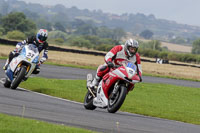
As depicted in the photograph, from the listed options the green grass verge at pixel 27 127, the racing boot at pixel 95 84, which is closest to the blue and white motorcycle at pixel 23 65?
the racing boot at pixel 95 84

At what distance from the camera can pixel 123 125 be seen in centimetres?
1007

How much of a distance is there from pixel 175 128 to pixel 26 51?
666 centimetres

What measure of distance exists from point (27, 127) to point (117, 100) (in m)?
3.94

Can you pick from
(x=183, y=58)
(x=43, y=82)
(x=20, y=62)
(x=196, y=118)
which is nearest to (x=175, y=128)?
(x=196, y=118)

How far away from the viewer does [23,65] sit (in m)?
15.9

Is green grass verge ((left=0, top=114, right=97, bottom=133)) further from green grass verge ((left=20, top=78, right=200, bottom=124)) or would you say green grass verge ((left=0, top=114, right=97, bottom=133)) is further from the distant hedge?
the distant hedge

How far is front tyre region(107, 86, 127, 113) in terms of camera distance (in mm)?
11556

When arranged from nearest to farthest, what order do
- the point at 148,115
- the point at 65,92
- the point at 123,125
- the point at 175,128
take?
the point at 123,125
the point at 175,128
the point at 148,115
the point at 65,92

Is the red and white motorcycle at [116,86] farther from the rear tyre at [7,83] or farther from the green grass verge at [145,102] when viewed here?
the rear tyre at [7,83]

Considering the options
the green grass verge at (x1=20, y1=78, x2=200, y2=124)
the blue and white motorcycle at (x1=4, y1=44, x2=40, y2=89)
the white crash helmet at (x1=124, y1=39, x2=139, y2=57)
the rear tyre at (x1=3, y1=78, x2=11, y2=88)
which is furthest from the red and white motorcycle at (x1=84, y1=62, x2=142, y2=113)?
the rear tyre at (x1=3, y1=78, x2=11, y2=88)

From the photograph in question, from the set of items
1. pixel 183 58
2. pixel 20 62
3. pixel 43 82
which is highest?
pixel 20 62

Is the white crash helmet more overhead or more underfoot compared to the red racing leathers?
more overhead

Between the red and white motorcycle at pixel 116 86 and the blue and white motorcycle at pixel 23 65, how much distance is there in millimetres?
3690

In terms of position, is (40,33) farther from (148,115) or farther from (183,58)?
(183,58)
